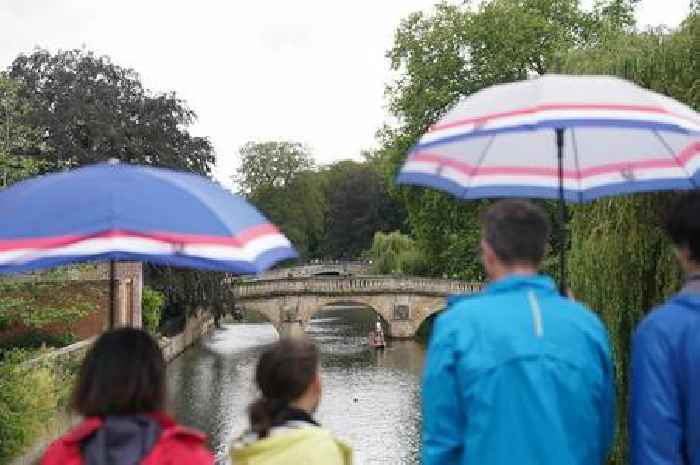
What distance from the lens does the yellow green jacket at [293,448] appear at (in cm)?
278

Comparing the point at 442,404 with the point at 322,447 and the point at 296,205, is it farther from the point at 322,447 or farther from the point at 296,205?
the point at 296,205

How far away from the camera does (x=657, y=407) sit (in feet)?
9.55

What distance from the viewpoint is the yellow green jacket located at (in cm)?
278

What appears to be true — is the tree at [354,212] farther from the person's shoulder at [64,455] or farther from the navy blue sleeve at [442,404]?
the person's shoulder at [64,455]

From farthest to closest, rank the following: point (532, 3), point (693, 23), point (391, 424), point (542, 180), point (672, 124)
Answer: point (532, 3)
point (391, 424)
point (693, 23)
point (542, 180)
point (672, 124)

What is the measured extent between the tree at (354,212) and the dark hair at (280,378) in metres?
57.9

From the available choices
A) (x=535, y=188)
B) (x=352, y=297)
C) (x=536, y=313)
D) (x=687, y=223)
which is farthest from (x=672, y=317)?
(x=352, y=297)

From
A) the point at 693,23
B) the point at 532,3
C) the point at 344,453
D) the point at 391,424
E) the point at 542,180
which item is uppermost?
the point at 532,3

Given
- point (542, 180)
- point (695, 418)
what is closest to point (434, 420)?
point (695, 418)

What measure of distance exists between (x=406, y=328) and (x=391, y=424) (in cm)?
1554

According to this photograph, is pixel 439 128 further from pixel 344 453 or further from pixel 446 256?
pixel 446 256

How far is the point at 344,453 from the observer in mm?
2902

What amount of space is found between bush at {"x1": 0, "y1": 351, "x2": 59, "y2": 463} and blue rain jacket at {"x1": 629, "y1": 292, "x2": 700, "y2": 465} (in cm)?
1014

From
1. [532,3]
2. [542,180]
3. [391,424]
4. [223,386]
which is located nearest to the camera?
[542,180]
